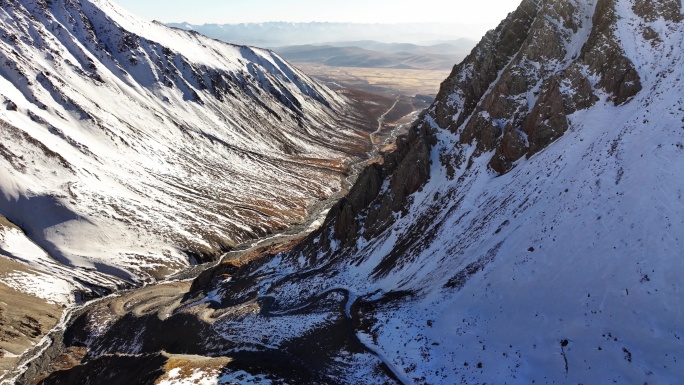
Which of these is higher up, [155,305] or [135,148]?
[135,148]

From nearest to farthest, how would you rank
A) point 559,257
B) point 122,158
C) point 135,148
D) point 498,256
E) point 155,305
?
point 559,257 < point 498,256 < point 155,305 < point 122,158 < point 135,148

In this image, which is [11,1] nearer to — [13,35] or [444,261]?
[13,35]

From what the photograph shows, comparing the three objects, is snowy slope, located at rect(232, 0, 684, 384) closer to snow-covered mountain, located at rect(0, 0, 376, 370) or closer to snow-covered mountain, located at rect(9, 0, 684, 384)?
snow-covered mountain, located at rect(9, 0, 684, 384)

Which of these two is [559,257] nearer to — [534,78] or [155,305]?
[534,78]

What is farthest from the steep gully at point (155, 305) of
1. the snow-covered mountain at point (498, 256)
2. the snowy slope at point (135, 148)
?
the snowy slope at point (135, 148)

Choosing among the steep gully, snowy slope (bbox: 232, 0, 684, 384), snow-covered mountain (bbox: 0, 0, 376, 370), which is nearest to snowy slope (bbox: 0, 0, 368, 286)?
snow-covered mountain (bbox: 0, 0, 376, 370)

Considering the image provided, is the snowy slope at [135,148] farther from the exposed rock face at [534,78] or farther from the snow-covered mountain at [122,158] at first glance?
the exposed rock face at [534,78]

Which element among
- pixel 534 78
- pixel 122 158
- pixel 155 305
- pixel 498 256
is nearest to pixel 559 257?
pixel 498 256

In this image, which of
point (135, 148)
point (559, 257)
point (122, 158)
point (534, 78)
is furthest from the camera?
point (135, 148)
